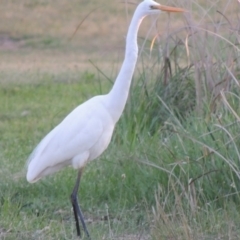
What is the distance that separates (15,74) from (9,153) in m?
5.04

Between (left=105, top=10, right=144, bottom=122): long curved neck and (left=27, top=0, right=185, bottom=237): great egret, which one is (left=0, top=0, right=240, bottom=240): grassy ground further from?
(left=105, top=10, right=144, bottom=122): long curved neck

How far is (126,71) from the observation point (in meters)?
5.38

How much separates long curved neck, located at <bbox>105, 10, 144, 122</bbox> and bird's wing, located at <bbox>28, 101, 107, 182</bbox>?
120mm

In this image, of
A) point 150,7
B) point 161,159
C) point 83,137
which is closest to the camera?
point 150,7

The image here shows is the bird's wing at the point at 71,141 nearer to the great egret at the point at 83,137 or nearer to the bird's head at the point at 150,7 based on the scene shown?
the great egret at the point at 83,137

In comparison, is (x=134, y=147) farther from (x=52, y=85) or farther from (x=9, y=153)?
(x=52, y=85)

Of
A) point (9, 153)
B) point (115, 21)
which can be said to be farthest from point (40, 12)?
point (9, 153)

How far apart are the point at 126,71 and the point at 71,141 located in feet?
1.87

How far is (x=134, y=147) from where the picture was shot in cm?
644

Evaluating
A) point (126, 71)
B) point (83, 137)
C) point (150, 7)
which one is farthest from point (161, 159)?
point (150, 7)

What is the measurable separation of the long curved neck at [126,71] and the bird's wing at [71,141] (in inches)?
4.7

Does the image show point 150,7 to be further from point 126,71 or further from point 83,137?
point 83,137

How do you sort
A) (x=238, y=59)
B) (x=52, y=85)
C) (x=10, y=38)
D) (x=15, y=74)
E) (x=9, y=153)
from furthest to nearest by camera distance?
1. (x=10, y=38)
2. (x=15, y=74)
3. (x=52, y=85)
4. (x=9, y=153)
5. (x=238, y=59)

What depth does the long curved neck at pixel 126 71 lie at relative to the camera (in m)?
5.32
